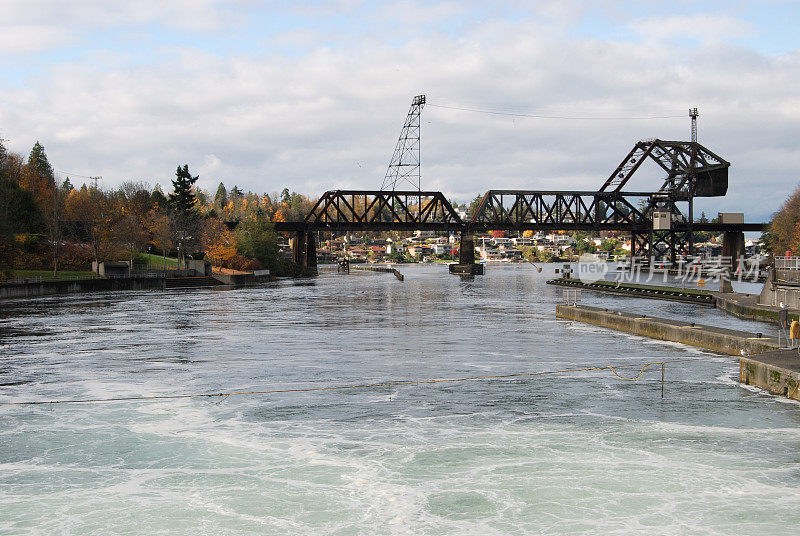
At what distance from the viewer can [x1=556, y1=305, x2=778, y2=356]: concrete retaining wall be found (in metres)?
40.2

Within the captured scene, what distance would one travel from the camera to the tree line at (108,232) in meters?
117

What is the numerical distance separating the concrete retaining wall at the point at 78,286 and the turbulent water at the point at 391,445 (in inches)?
1959

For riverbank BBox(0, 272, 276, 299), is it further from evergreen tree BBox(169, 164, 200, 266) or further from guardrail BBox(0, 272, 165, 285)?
evergreen tree BBox(169, 164, 200, 266)

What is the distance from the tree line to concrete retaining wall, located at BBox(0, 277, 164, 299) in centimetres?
499

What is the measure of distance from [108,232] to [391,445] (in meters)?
130

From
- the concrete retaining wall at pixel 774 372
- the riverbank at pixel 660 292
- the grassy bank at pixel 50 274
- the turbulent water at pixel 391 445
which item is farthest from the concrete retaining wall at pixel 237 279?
the concrete retaining wall at pixel 774 372

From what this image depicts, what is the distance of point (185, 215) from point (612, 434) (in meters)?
152

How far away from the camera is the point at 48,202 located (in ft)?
512

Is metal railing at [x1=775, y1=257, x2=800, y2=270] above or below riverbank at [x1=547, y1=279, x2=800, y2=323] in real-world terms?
above

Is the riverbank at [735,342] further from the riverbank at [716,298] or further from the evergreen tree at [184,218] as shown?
the evergreen tree at [184,218]

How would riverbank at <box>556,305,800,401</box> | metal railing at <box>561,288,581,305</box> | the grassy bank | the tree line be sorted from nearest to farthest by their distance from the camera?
1. riverbank at <box>556,305,800,401</box>
2. metal railing at <box>561,288,581,305</box>
3. the grassy bank
4. the tree line

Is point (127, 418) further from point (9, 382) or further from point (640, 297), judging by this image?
point (640, 297)

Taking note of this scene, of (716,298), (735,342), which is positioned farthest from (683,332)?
(716,298)

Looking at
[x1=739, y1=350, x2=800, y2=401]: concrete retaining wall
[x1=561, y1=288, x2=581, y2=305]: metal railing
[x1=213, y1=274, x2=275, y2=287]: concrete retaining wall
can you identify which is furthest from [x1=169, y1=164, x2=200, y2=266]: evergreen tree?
[x1=739, y1=350, x2=800, y2=401]: concrete retaining wall
